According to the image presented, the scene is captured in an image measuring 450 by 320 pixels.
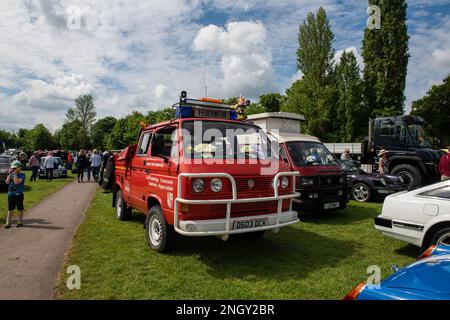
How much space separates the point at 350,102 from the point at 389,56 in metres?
5.56

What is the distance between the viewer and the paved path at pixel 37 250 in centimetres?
428

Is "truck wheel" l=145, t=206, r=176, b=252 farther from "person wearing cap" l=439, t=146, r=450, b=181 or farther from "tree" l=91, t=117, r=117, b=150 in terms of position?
"tree" l=91, t=117, r=117, b=150

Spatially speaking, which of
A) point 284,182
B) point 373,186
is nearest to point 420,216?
point 284,182

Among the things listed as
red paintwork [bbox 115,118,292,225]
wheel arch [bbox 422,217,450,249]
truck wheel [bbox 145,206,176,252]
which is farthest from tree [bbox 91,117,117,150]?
wheel arch [bbox 422,217,450,249]

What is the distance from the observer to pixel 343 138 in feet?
114

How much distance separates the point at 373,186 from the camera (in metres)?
11.0

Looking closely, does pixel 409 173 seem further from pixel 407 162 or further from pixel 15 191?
pixel 15 191

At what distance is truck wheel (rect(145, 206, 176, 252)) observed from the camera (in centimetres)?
539

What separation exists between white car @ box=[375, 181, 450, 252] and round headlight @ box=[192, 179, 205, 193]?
10.8 ft

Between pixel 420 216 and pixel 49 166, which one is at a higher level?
pixel 49 166

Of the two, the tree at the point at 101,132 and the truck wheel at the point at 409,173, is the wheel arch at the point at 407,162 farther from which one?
the tree at the point at 101,132

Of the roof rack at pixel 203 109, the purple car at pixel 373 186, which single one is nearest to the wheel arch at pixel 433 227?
the roof rack at pixel 203 109
